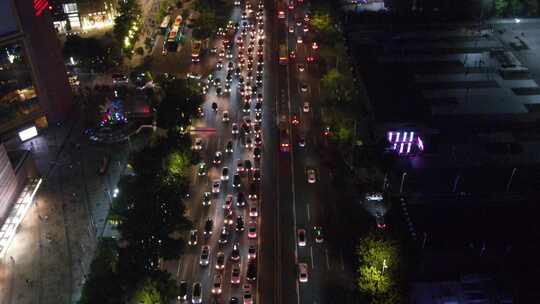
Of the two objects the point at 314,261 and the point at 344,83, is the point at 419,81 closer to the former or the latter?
the point at 344,83

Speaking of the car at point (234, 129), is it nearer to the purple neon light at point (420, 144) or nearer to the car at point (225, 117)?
the car at point (225, 117)

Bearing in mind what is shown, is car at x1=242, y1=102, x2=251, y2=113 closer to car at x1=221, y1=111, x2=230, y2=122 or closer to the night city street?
the night city street

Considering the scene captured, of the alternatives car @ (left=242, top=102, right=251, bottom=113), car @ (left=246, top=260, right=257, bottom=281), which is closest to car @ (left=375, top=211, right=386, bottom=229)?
car @ (left=246, top=260, right=257, bottom=281)

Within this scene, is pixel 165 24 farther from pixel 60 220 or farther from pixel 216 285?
pixel 216 285

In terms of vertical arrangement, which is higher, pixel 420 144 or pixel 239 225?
pixel 420 144

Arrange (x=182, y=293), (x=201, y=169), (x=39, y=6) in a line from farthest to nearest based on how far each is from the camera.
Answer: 1. (x=39, y=6)
2. (x=201, y=169)
3. (x=182, y=293)

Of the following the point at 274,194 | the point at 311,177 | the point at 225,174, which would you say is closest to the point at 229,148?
the point at 225,174
